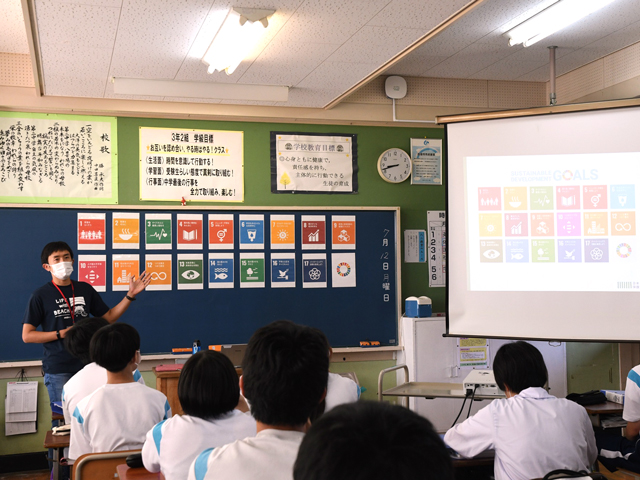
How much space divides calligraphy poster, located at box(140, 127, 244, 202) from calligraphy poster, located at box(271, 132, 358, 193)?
0.32 metres

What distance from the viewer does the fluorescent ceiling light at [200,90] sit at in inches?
162

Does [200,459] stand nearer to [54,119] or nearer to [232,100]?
[232,100]

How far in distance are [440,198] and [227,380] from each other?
3.78 metres

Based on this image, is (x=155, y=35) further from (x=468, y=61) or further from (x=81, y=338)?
(x=468, y=61)

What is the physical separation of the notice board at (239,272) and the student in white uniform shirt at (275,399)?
344cm

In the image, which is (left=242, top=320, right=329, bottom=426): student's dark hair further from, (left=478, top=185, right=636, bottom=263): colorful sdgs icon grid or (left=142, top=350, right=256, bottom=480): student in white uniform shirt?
(left=478, top=185, right=636, bottom=263): colorful sdgs icon grid

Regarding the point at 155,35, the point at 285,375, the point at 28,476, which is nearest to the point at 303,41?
the point at 155,35

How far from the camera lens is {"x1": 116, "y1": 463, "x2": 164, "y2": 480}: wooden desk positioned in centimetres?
179

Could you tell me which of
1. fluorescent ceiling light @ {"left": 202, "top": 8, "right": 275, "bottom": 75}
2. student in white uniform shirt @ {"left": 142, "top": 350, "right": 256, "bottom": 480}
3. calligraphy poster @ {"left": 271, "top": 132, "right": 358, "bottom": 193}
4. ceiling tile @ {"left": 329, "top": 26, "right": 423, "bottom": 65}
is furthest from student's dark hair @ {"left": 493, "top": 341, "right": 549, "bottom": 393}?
calligraphy poster @ {"left": 271, "top": 132, "right": 358, "bottom": 193}

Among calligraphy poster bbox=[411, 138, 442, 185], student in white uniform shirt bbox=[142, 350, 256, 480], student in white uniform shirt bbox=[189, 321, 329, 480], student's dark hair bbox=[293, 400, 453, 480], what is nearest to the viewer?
student's dark hair bbox=[293, 400, 453, 480]

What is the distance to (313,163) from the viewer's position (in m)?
4.95

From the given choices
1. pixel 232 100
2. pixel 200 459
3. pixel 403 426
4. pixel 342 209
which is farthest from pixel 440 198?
pixel 403 426

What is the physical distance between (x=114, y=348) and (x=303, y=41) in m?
2.02

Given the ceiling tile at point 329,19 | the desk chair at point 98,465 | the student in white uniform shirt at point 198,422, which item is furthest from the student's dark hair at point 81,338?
the ceiling tile at point 329,19
